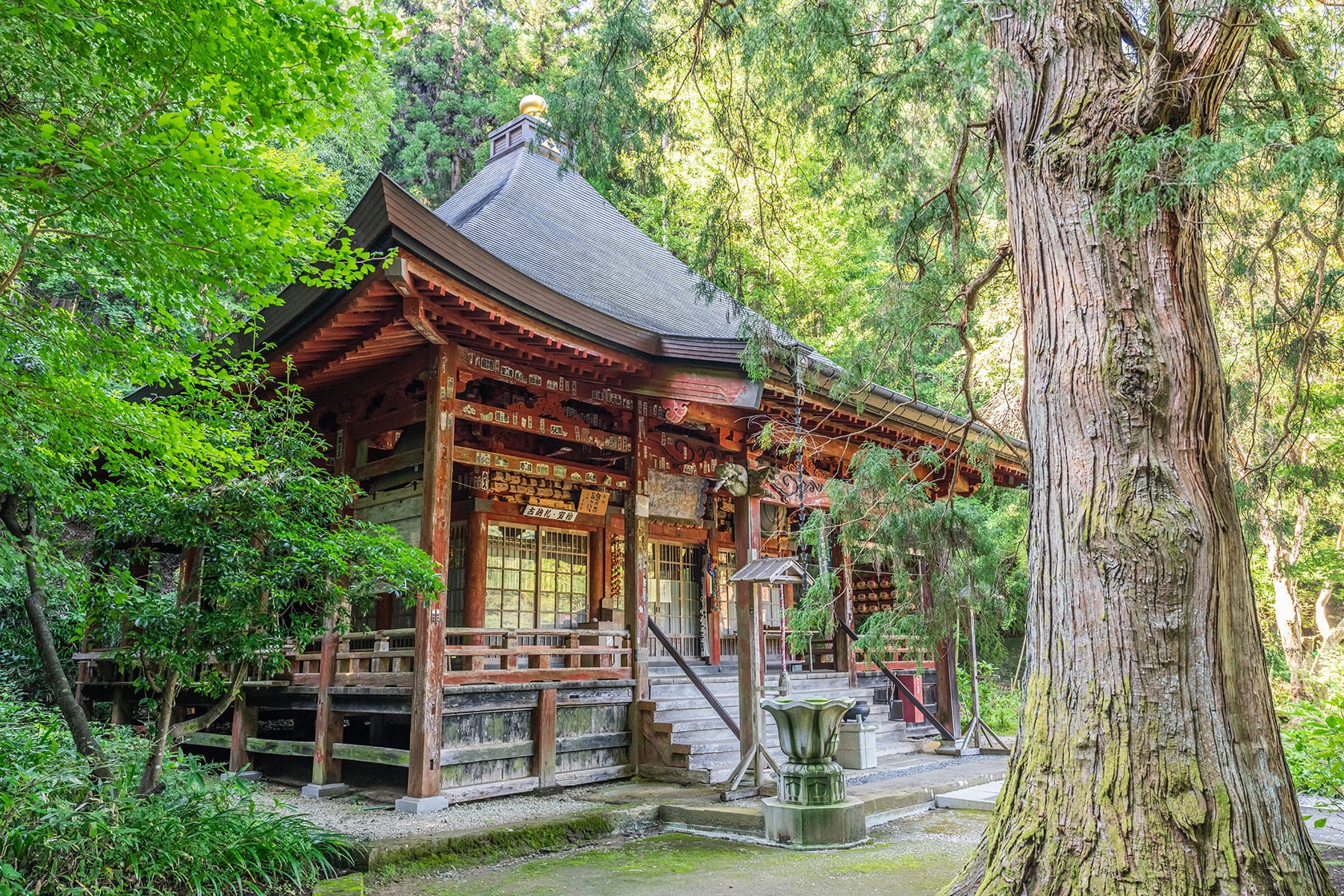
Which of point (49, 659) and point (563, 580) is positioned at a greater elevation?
point (563, 580)

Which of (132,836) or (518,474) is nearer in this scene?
(132,836)

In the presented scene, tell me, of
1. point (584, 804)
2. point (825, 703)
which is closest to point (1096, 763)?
point (825, 703)

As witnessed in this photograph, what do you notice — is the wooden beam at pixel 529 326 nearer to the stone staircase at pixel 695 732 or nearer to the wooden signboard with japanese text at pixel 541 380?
the wooden signboard with japanese text at pixel 541 380

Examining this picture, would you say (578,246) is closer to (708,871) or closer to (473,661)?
(473,661)

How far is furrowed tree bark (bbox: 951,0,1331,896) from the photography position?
2.93 meters

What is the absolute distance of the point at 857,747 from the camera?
27.5ft

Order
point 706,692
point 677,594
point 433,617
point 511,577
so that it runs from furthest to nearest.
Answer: point 677,594 < point 511,577 < point 706,692 < point 433,617

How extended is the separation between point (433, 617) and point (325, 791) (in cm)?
195

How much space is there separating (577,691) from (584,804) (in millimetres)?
1062

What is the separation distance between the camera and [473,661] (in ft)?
23.0

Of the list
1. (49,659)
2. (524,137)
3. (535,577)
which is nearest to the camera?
(49,659)

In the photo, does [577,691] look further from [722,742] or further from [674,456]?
[674,456]

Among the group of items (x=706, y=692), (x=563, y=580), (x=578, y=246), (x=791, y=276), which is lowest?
(x=706, y=692)

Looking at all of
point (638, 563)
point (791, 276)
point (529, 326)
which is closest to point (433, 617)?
point (638, 563)
